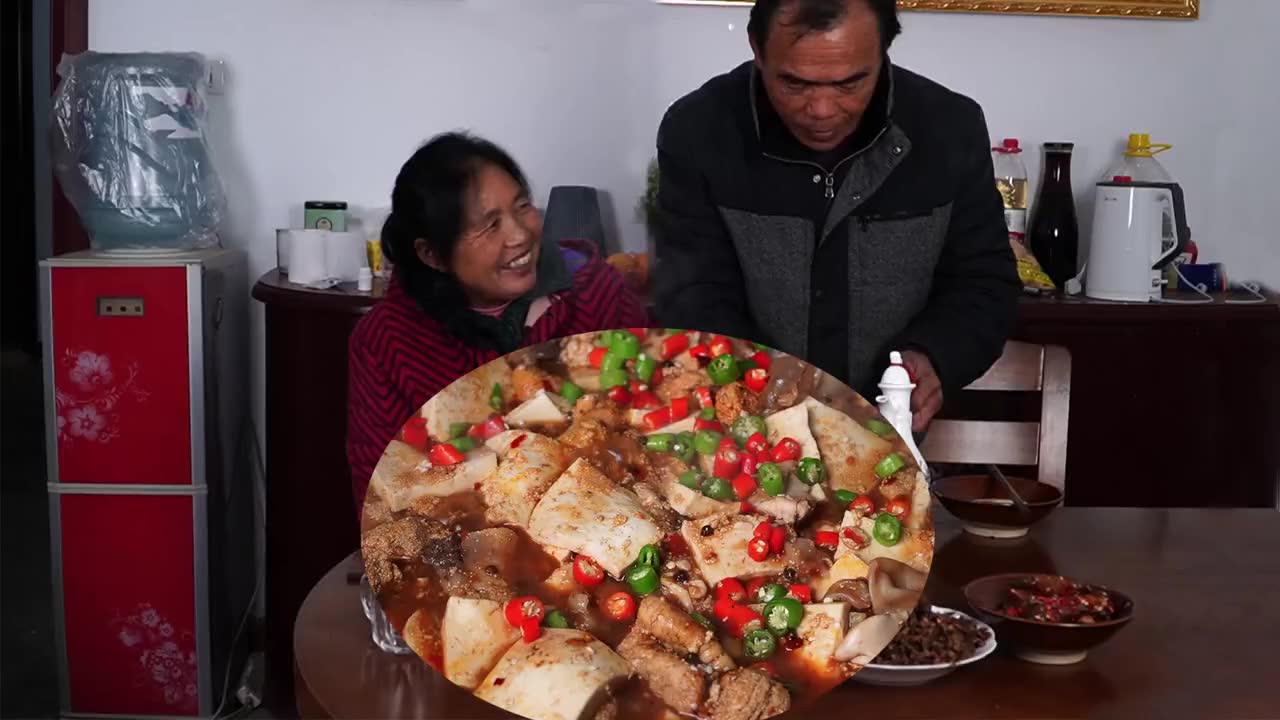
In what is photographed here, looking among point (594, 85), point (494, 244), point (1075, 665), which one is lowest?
point (1075, 665)

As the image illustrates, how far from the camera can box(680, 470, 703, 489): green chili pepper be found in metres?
1.25

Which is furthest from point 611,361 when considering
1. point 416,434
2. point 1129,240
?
point 1129,240

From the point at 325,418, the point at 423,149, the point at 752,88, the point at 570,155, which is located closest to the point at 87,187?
the point at 325,418

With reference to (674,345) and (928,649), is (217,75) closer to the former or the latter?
(674,345)

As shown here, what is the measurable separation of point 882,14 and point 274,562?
1.55m

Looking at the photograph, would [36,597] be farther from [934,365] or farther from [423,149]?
[934,365]

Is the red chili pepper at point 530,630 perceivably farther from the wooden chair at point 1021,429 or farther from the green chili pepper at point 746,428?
the wooden chair at point 1021,429

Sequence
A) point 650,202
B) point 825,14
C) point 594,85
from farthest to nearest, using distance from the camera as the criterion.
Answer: point 594,85
point 650,202
point 825,14

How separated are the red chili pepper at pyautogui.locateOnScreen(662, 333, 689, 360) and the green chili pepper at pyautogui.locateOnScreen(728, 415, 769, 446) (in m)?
0.10

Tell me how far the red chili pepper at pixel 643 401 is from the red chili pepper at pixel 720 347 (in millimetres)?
78

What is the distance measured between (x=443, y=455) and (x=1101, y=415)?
1.59 m

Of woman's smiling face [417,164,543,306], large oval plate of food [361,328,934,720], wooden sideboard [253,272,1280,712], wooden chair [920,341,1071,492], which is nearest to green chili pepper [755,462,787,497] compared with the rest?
large oval plate of food [361,328,934,720]

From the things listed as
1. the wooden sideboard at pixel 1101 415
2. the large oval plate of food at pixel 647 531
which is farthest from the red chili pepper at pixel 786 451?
the wooden sideboard at pixel 1101 415

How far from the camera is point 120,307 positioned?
2.29 metres
